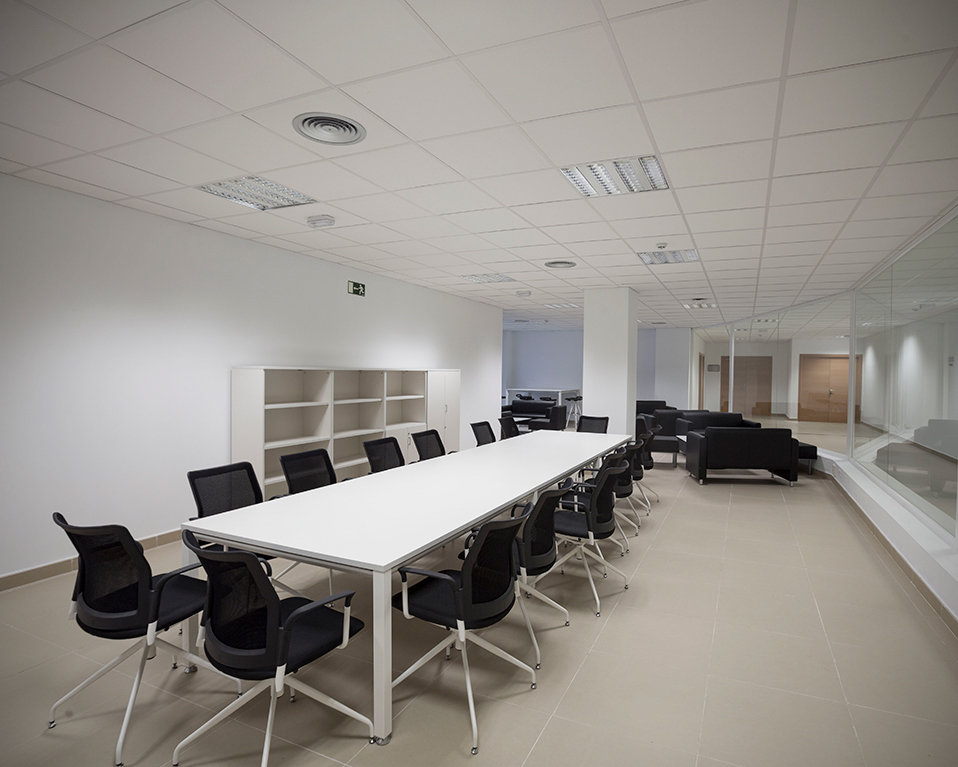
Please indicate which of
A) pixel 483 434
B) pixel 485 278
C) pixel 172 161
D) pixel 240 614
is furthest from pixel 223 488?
pixel 485 278

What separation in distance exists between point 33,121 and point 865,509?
758cm

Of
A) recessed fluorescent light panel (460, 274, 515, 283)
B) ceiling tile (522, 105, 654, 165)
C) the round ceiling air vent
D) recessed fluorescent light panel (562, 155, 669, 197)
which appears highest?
recessed fluorescent light panel (562, 155, 669, 197)

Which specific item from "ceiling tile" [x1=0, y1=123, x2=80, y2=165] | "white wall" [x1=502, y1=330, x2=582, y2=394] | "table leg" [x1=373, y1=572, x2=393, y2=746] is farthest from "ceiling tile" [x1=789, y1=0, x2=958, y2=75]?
"white wall" [x1=502, y1=330, x2=582, y2=394]

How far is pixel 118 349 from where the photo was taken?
430 cm

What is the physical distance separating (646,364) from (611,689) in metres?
13.7

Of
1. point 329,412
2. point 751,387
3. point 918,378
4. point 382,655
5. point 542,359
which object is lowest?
point 382,655

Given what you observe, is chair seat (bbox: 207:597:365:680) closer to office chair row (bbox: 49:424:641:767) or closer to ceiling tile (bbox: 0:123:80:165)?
office chair row (bbox: 49:424:641:767)

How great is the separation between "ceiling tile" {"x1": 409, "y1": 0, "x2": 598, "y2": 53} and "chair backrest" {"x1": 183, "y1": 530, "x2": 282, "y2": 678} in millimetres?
2064

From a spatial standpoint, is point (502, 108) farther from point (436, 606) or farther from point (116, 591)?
point (116, 591)

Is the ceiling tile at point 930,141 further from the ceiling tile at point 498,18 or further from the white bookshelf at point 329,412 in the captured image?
the white bookshelf at point 329,412

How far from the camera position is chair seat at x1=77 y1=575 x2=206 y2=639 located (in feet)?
7.35

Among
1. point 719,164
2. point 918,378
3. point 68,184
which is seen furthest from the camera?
point 918,378

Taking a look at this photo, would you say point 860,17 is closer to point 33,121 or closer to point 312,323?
point 33,121

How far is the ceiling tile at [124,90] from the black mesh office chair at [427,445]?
11.1ft
